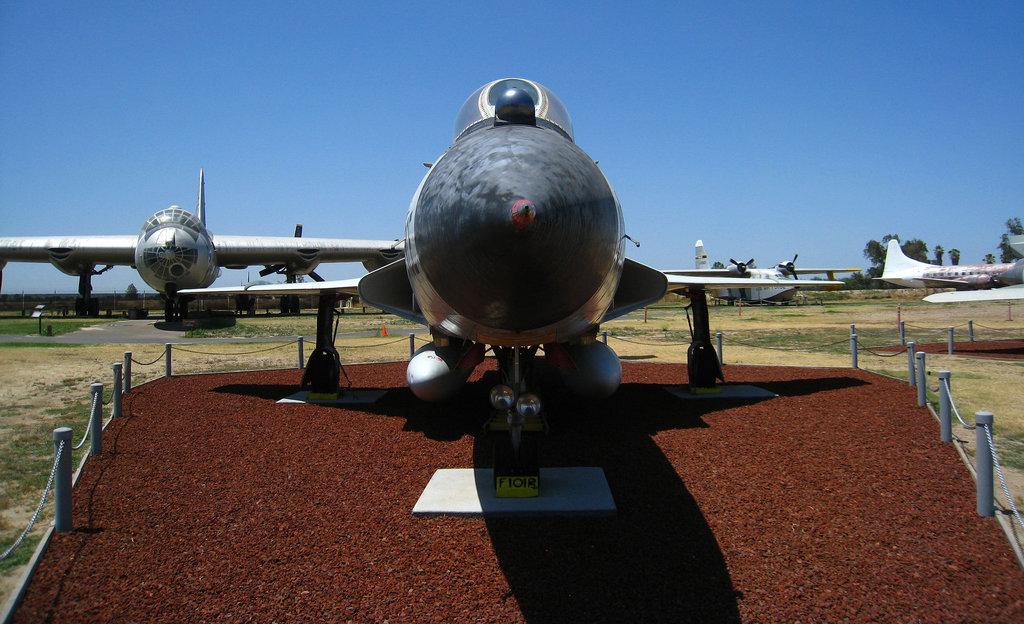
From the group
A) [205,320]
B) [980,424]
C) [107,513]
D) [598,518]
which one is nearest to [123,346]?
[205,320]

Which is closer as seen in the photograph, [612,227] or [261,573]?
[612,227]

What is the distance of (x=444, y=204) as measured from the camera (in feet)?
8.90

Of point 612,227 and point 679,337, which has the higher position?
point 612,227

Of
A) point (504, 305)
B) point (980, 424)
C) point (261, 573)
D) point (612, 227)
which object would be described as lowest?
point (261, 573)

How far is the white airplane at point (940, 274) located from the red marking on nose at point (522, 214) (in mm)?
40367

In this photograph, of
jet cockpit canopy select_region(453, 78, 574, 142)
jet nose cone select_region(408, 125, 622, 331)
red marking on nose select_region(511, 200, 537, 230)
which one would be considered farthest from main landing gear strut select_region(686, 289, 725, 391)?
red marking on nose select_region(511, 200, 537, 230)

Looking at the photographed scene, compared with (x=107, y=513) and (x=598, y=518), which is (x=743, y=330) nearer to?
(x=598, y=518)

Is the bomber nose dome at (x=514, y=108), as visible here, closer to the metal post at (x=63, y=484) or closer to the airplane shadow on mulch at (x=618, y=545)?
the airplane shadow on mulch at (x=618, y=545)

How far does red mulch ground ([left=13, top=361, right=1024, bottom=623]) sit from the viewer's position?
11.2 ft

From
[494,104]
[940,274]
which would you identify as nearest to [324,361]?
[494,104]

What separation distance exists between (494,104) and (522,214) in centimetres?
318

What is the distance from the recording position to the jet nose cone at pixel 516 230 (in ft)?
8.23

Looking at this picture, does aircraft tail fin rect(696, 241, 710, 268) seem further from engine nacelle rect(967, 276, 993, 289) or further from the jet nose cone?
the jet nose cone

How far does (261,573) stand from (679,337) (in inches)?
857
